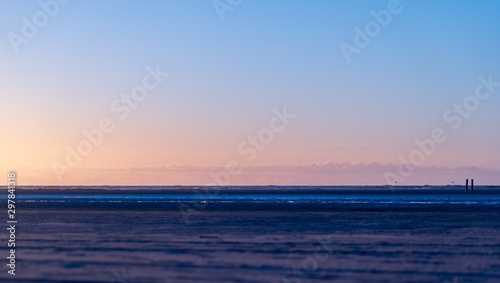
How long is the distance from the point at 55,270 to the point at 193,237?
6.21 m

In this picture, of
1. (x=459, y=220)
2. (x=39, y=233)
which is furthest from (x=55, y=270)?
(x=459, y=220)

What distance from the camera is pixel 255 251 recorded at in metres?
15.5

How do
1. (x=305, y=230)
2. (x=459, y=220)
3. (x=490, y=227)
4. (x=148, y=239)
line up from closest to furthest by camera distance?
(x=148, y=239), (x=305, y=230), (x=490, y=227), (x=459, y=220)

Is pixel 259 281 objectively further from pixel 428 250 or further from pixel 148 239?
pixel 148 239

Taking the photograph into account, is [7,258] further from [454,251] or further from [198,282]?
[454,251]

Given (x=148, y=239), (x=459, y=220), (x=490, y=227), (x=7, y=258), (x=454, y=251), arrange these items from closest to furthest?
1. (x=7, y=258)
2. (x=454, y=251)
3. (x=148, y=239)
4. (x=490, y=227)
5. (x=459, y=220)

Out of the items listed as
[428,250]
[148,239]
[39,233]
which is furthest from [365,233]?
[39,233]

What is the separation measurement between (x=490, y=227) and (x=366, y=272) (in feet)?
36.7

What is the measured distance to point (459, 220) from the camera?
2575cm

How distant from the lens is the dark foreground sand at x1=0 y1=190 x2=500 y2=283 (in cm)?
1229

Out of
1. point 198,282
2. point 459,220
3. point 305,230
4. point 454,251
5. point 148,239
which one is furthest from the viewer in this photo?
point 459,220

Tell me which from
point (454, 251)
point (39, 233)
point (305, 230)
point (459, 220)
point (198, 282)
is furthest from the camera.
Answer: point (459, 220)

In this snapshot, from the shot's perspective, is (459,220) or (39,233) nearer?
(39,233)

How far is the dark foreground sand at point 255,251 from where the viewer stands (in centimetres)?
1229
